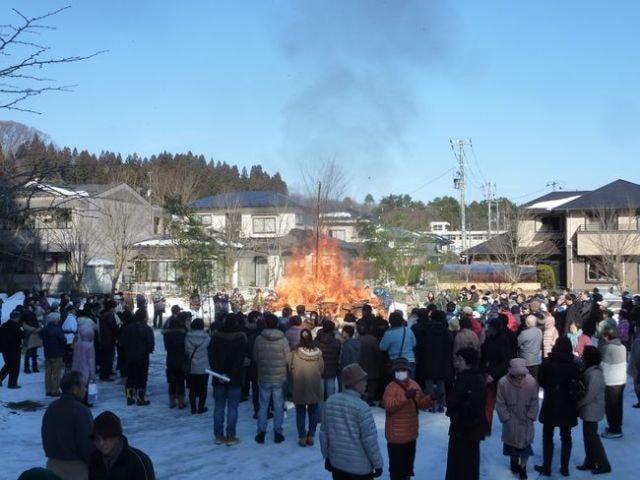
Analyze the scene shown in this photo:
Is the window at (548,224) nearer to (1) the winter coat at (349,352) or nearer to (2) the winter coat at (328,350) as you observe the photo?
(1) the winter coat at (349,352)

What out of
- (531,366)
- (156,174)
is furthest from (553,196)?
(531,366)

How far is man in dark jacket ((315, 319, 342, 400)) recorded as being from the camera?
32.4 ft

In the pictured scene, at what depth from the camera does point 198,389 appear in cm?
1058

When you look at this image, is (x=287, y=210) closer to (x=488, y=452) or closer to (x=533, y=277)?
(x=533, y=277)

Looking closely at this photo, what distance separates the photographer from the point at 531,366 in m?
10.5

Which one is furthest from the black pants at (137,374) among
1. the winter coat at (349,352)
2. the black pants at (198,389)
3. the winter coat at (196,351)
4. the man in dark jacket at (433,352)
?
the man in dark jacket at (433,352)

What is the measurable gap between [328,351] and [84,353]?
4.18 meters

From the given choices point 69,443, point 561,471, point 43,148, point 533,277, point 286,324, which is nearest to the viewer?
point 69,443

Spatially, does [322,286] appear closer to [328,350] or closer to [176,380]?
[176,380]

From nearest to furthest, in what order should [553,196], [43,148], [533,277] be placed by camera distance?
[43,148]
[533,277]
[553,196]

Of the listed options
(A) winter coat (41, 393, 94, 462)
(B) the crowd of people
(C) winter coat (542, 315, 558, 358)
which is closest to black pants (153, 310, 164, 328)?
(B) the crowd of people

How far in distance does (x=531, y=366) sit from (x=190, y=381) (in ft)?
18.3

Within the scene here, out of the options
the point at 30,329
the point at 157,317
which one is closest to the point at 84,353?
the point at 30,329

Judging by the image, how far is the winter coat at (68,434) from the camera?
496 centimetres
